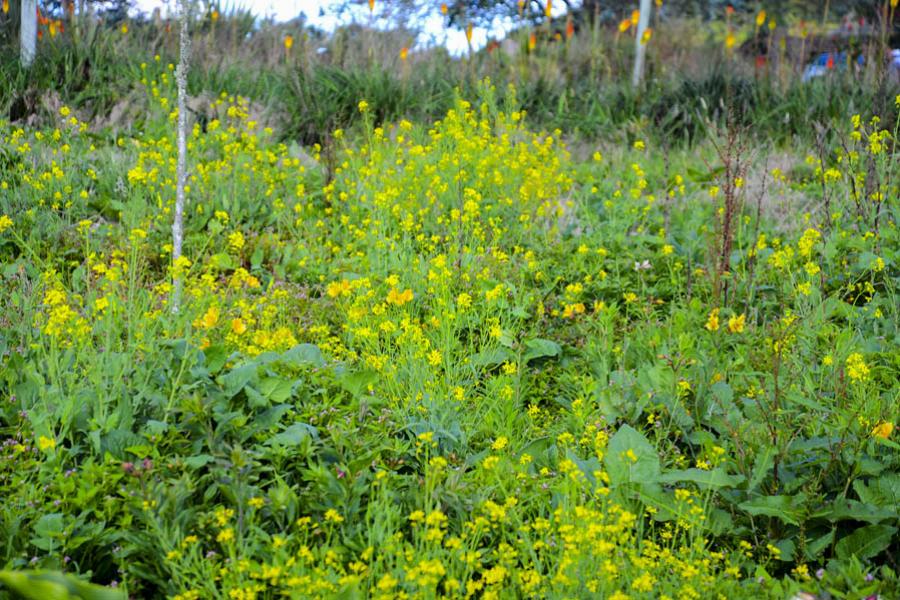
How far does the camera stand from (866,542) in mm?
2365

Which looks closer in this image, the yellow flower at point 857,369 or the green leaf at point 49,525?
the green leaf at point 49,525

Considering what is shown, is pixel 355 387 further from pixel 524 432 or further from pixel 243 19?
pixel 243 19

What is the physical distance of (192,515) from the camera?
2.22 m

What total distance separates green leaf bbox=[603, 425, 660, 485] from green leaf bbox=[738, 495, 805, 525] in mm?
291

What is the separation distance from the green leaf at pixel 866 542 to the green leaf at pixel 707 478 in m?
0.32

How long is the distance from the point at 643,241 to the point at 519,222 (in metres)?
0.75

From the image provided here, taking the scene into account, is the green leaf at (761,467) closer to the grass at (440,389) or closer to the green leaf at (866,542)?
the grass at (440,389)

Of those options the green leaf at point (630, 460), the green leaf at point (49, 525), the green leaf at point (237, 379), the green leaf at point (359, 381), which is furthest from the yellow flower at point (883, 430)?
the green leaf at point (49, 525)

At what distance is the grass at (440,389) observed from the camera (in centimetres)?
220

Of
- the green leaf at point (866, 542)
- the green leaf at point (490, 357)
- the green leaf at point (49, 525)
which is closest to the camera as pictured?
the green leaf at point (49, 525)

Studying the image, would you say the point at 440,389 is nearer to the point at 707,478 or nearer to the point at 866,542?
the point at 707,478

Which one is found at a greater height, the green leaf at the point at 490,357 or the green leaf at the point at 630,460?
the green leaf at the point at 490,357

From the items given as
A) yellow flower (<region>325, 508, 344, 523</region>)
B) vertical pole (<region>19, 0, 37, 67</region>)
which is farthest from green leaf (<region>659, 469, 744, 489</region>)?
vertical pole (<region>19, 0, 37, 67</region>)

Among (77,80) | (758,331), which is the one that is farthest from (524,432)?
(77,80)
